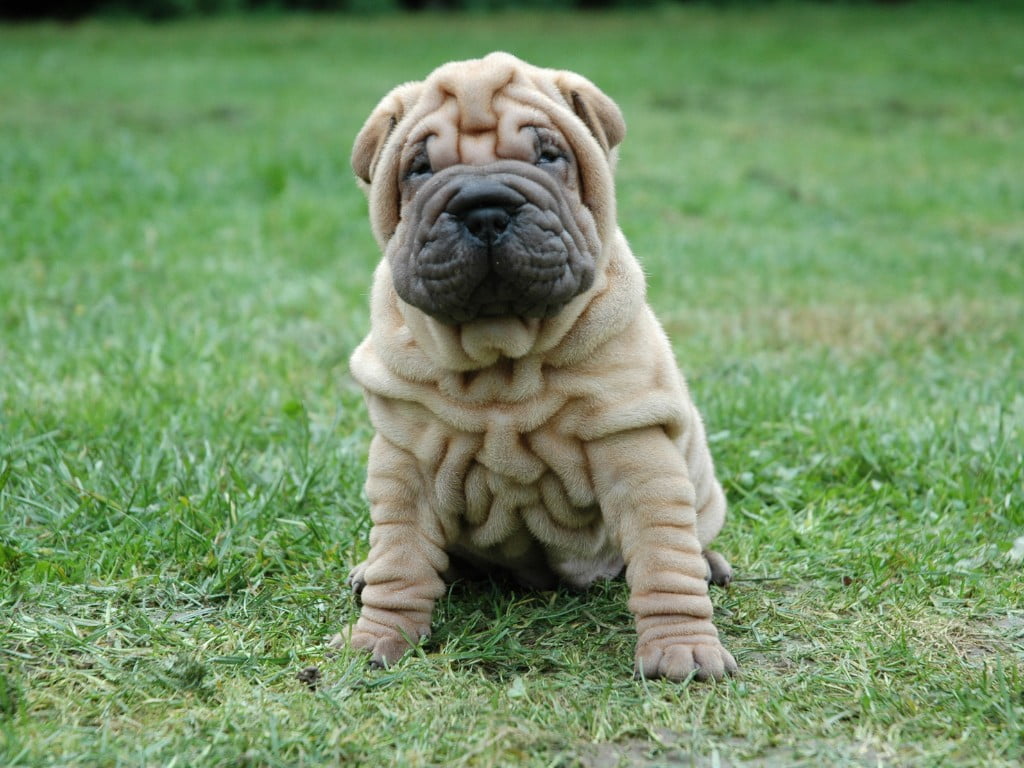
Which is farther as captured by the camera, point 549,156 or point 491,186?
point 549,156

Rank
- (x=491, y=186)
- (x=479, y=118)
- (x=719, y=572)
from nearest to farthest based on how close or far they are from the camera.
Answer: (x=491, y=186), (x=479, y=118), (x=719, y=572)

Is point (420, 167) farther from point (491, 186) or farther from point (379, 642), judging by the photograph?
point (379, 642)

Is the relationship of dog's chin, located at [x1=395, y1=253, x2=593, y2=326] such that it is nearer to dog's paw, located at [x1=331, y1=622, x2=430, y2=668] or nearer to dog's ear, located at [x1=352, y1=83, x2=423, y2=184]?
dog's ear, located at [x1=352, y1=83, x2=423, y2=184]

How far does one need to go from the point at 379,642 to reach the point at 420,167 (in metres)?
1.26

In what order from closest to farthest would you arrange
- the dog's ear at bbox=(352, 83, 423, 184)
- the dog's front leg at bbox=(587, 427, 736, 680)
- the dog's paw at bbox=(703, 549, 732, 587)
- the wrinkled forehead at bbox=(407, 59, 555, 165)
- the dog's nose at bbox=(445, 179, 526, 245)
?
1. the dog's nose at bbox=(445, 179, 526, 245)
2. the wrinkled forehead at bbox=(407, 59, 555, 165)
3. the dog's front leg at bbox=(587, 427, 736, 680)
4. the dog's ear at bbox=(352, 83, 423, 184)
5. the dog's paw at bbox=(703, 549, 732, 587)

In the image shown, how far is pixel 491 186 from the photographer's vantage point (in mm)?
2861

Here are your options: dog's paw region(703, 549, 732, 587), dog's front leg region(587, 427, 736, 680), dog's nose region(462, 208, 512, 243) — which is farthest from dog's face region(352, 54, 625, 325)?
dog's paw region(703, 549, 732, 587)

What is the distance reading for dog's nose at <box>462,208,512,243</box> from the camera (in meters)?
2.86

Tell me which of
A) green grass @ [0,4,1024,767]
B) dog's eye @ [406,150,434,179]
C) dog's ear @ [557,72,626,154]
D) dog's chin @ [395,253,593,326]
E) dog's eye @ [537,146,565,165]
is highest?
dog's ear @ [557,72,626,154]

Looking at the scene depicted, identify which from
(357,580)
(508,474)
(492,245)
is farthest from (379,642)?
(492,245)

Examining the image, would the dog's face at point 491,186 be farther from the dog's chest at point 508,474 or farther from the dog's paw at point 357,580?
the dog's paw at point 357,580

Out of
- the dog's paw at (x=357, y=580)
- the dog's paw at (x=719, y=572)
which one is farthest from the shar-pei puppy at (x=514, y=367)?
the dog's paw at (x=719, y=572)

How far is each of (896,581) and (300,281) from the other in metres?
4.47

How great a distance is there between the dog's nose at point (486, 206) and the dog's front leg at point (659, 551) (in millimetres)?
649
